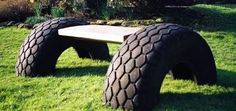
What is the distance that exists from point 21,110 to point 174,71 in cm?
188

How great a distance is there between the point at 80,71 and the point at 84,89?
911 millimetres

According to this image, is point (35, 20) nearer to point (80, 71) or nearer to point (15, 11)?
point (15, 11)

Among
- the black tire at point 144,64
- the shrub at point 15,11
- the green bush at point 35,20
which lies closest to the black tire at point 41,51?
the black tire at point 144,64

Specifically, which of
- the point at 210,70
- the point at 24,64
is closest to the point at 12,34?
the point at 24,64

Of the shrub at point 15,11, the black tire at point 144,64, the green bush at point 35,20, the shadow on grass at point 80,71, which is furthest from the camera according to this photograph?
the shrub at point 15,11

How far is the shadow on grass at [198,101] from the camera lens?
4.70 metres

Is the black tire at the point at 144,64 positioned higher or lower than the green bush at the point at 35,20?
higher

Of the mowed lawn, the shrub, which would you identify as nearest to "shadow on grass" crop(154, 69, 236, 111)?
the mowed lawn

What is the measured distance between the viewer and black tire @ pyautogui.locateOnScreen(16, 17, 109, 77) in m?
5.98

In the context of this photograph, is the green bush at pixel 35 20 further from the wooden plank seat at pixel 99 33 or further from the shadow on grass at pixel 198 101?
the shadow on grass at pixel 198 101

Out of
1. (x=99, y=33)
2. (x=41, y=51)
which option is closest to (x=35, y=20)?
(x=41, y=51)

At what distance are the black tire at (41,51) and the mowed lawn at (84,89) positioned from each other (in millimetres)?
114

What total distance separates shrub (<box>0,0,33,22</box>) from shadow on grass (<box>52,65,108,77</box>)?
4.68 metres

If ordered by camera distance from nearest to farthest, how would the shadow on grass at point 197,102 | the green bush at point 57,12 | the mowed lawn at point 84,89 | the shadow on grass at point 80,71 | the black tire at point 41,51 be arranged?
the shadow on grass at point 197,102 < the mowed lawn at point 84,89 < the black tire at point 41,51 < the shadow on grass at point 80,71 < the green bush at point 57,12
